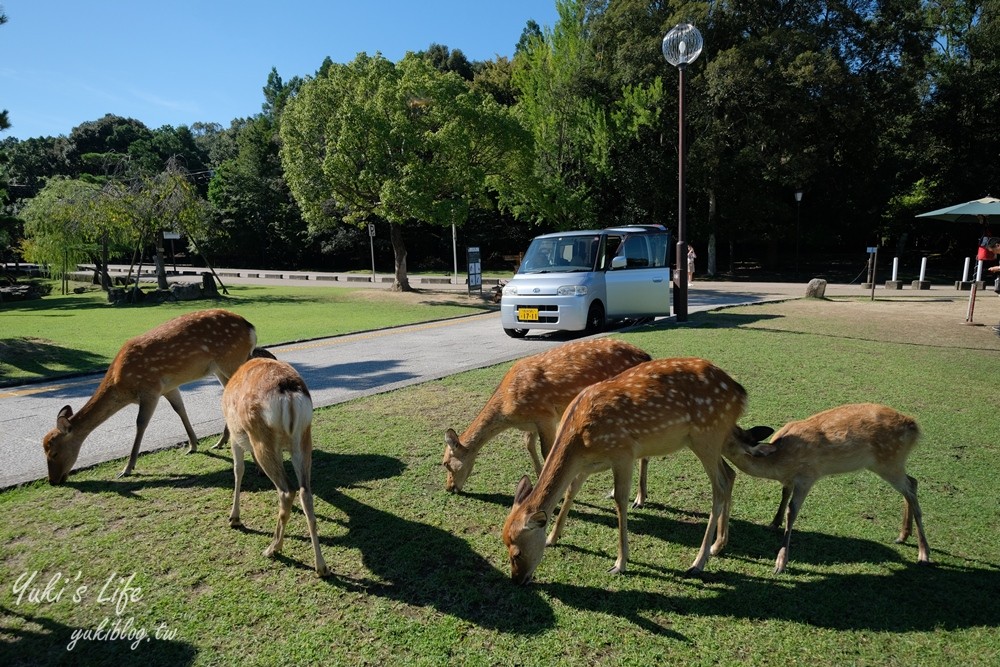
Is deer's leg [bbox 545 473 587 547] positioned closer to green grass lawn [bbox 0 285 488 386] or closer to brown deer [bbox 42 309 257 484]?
brown deer [bbox 42 309 257 484]

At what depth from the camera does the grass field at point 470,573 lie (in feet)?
10.0

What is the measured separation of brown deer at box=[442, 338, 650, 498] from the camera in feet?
15.4

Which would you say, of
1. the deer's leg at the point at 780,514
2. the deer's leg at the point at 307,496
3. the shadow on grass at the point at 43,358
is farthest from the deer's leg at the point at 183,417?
the deer's leg at the point at 780,514

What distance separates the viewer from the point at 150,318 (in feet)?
55.4

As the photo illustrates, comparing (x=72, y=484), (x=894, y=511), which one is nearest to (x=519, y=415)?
(x=894, y=511)

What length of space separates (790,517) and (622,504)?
1.02 meters

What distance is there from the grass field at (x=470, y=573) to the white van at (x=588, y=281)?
623 cm

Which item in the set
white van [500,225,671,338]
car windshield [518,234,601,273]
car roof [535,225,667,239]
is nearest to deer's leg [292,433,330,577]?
white van [500,225,671,338]

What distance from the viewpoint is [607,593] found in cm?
350

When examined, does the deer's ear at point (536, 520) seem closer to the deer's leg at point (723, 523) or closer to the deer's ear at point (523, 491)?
the deer's ear at point (523, 491)

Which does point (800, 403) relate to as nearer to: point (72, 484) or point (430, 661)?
point (430, 661)

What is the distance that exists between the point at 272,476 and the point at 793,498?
3276 millimetres

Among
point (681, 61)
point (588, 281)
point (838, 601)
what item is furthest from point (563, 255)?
point (838, 601)

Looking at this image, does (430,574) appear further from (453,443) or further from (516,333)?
(516,333)
